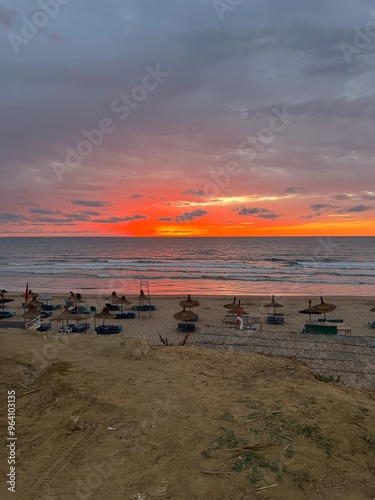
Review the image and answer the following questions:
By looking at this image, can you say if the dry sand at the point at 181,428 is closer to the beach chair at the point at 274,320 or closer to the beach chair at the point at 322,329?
the beach chair at the point at 322,329

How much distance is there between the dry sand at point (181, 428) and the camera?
523cm

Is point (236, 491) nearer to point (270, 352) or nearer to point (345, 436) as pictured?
point (345, 436)

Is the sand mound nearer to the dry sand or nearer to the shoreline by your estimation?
the dry sand

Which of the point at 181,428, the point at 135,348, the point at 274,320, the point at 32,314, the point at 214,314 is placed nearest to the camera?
the point at 181,428

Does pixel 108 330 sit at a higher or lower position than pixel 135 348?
lower

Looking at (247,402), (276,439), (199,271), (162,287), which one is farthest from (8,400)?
(199,271)

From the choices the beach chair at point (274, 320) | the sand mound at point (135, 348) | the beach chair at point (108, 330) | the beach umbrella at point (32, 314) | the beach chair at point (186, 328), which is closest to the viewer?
the sand mound at point (135, 348)

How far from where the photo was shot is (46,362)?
10.0m

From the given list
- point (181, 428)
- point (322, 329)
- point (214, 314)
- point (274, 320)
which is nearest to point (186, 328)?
point (214, 314)

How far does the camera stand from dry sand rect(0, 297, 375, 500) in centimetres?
523

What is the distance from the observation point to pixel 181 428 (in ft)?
21.6

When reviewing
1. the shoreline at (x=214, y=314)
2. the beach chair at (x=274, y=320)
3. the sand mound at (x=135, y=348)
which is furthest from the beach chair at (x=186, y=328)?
the sand mound at (x=135, y=348)

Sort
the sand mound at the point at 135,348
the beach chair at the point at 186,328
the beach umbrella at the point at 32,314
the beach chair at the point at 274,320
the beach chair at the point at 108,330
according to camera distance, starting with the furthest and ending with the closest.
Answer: the beach chair at the point at 274,320
the beach chair at the point at 186,328
the beach chair at the point at 108,330
the beach umbrella at the point at 32,314
the sand mound at the point at 135,348

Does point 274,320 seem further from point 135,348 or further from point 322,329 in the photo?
point 135,348
